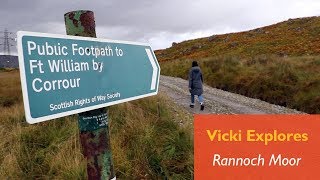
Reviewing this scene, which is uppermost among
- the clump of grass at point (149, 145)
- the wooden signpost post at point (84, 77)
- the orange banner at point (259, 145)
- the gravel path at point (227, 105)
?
the wooden signpost post at point (84, 77)

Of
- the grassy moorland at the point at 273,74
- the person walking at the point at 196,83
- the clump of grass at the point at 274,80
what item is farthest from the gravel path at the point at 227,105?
the grassy moorland at the point at 273,74

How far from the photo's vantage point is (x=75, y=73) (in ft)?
6.77

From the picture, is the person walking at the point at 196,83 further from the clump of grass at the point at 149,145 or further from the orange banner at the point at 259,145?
the orange banner at the point at 259,145

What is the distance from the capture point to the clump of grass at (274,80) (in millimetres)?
15438

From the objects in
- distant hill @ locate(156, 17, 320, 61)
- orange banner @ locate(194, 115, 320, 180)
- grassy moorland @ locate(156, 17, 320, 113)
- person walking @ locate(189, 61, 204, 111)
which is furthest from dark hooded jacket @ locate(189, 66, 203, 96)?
distant hill @ locate(156, 17, 320, 61)

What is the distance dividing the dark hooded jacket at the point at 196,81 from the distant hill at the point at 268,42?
22.1 m

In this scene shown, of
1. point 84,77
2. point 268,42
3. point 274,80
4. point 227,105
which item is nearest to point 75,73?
point 84,77

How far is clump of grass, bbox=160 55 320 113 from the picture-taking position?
50.6 ft

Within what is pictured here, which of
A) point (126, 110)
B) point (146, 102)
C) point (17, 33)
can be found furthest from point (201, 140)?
point (146, 102)

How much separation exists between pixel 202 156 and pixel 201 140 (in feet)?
0.45

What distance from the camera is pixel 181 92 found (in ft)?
57.9

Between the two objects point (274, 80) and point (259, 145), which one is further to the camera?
point (274, 80)

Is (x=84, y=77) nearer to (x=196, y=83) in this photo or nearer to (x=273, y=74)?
(x=196, y=83)

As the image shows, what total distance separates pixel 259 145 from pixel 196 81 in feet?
34.6
